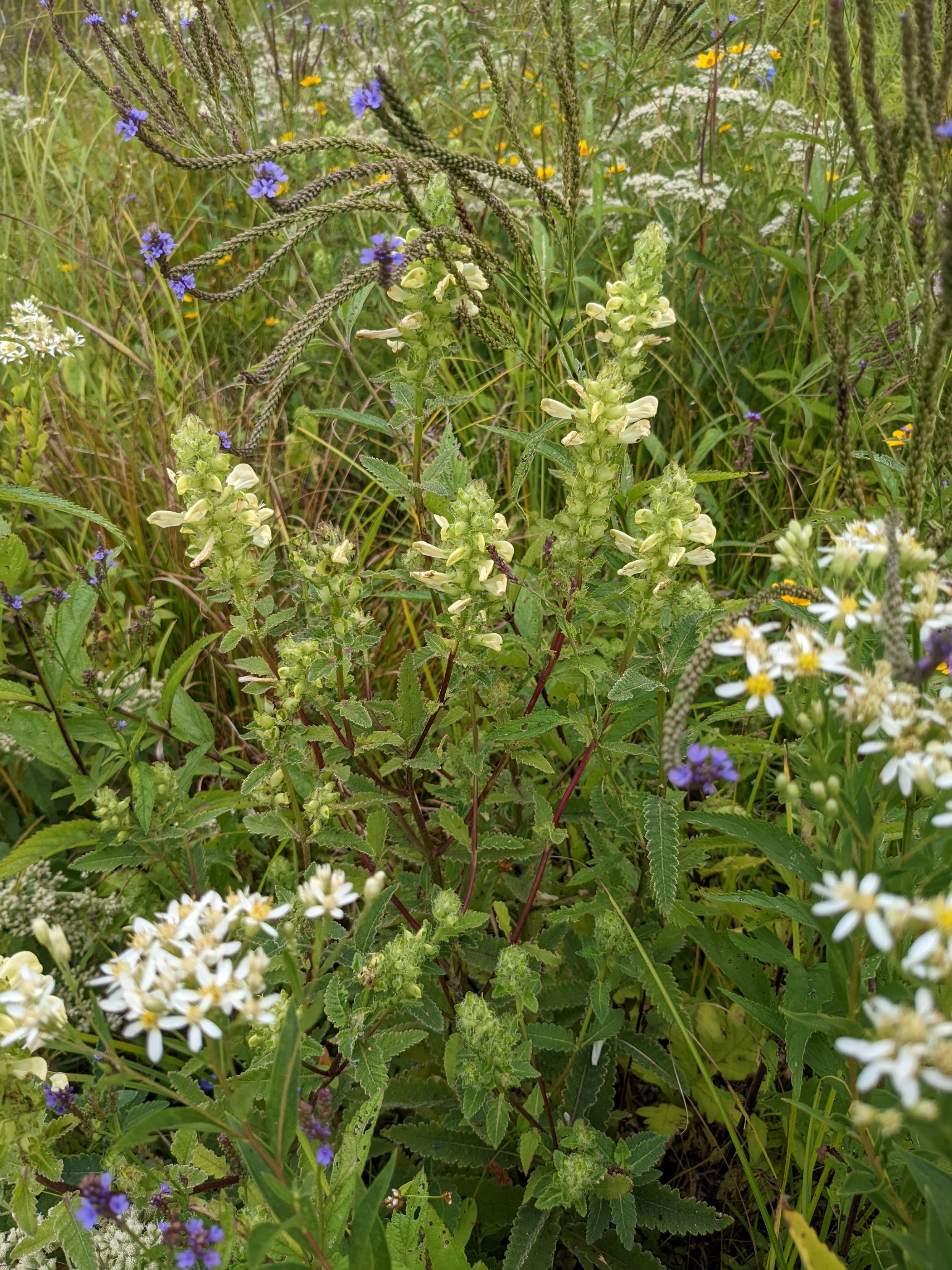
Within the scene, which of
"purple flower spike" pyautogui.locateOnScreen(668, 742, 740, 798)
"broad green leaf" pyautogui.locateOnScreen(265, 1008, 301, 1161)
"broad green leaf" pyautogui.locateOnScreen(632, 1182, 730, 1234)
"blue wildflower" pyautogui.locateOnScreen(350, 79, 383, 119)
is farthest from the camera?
"blue wildflower" pyautogui.locateOnScreen(350, 79, 383, 119)

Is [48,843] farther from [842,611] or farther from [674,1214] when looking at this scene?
[842,611]

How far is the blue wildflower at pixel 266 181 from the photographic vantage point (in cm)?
302

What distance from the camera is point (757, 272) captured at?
13.0 feet

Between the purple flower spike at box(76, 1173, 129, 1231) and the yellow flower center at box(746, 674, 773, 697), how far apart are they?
1104 millimetres

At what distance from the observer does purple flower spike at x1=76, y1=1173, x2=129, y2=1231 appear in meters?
1.23

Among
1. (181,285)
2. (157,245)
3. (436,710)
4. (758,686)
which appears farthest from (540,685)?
(157,245)

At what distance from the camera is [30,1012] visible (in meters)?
1.22

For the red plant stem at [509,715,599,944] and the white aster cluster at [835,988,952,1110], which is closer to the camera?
the white aster cluster at [835,988,952,1110]

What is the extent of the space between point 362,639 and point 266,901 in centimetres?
69

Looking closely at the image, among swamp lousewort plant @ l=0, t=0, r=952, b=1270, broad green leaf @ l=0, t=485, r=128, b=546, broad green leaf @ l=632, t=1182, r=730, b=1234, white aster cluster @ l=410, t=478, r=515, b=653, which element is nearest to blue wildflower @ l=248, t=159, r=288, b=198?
swamp lousewort plant @ l=0, t=0, r=952, b=1270

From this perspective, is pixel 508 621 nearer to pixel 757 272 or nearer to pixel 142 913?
pixel 142 913

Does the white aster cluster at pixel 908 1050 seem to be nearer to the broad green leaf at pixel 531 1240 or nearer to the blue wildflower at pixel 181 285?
the broad green leaf at pixel 531 1240

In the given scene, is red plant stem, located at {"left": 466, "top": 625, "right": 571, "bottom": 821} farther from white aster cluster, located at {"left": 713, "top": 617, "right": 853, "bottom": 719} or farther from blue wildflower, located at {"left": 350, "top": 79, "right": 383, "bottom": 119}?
blue wildflower, located at {"left": 350, "top": 79, "right": 383, "bottom": 119}

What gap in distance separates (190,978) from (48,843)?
130 centimetres
